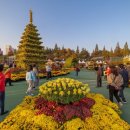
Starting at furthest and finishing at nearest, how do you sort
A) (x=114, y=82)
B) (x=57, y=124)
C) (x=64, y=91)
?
1. (x=114, y=82)
2. (x=64, y=91)
3. (x=57, y=124)

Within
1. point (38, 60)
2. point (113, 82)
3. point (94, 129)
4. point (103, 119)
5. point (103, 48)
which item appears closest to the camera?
point (94, 129)

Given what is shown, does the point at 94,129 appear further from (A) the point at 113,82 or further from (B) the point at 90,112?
(A) the point at 113,82

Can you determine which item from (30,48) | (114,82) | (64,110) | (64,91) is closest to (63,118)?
(64,110)

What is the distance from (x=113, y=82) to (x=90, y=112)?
13.1 ft

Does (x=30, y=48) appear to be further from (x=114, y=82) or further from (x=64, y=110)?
(x=64, y=110)

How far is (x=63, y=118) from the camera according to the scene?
7016 millimetres

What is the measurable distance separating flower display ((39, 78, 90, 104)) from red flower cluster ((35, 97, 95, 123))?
0.55 ft

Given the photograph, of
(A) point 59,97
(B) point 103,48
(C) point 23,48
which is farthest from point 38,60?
(B) point 103,48

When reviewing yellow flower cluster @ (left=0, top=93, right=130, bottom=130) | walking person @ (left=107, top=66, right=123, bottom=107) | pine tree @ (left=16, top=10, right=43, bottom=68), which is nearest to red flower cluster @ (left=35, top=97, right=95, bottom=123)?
yellow flower cluster @ (left=0, top=93, right=130, bottom=130)

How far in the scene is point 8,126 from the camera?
22.3 feet

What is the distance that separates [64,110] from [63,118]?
0.85 feet

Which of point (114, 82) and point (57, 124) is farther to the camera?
point (114, 82)

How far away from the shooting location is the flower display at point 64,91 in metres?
7.46

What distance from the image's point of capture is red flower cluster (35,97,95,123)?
699 cm
